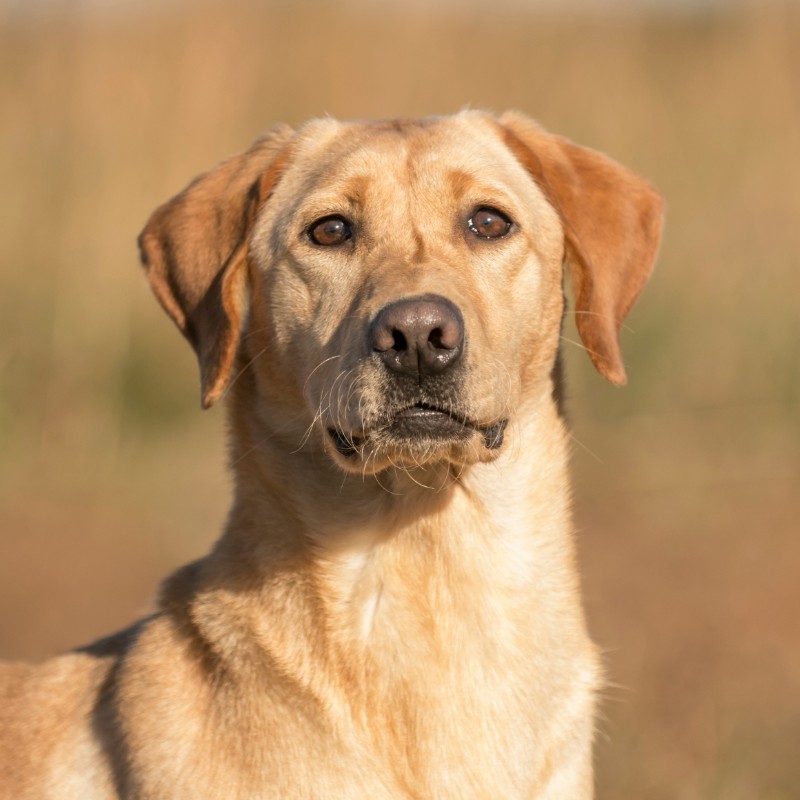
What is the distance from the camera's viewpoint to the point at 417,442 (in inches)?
127

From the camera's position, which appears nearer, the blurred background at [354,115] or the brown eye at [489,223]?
the brown eye at [489,223]

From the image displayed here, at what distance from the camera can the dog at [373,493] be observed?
3.15m

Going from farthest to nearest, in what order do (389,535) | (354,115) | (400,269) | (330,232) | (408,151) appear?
(354,115) → (408,151) → (330,232) → (389,535) → (400,269)

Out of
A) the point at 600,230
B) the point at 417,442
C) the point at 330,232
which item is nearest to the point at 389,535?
the point at 417,442

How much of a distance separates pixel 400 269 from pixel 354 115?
672 cm

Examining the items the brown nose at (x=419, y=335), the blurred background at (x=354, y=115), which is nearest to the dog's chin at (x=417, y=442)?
the brown nose at (x=419, y=335)

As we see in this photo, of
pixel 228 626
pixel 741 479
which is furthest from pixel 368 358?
pixel 741 479

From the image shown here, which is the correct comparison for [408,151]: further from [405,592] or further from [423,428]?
[405,592]

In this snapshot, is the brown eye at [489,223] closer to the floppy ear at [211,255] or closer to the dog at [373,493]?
the dog at [373,493]

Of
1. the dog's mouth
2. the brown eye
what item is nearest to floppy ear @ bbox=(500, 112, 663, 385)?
the brown eye

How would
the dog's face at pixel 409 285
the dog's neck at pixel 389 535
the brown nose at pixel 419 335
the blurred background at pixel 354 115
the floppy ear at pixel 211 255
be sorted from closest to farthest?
the brown nose at pixel 419 335 → the dog's face at pixel 409 285 → the dog's neck at pixel 389 535 → the floppy ear at pixel 211 255 → the blurred background at pixel 354 115

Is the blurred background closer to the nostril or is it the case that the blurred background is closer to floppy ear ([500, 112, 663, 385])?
floppy ear ([500, 112, 663, 385])

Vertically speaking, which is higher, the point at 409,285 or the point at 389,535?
the point at 409,285

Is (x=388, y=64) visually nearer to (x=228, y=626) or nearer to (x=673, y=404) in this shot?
(x=673, y=404)
